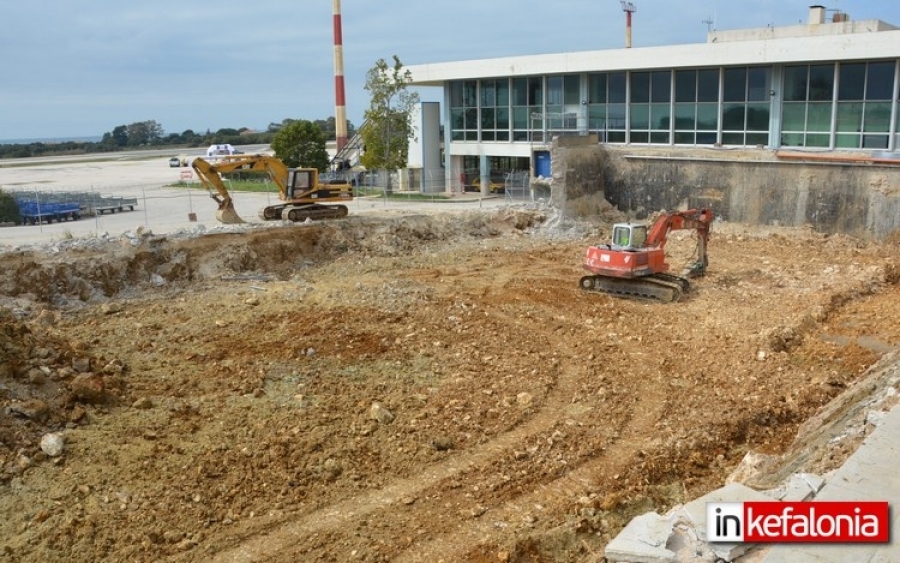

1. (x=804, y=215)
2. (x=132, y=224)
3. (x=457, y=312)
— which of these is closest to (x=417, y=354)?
(x=457, y=312)

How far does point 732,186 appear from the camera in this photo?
26.7m

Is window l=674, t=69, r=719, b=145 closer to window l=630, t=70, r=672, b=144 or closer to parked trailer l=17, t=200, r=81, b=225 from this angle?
window l=630, t=70, r=672, b=144

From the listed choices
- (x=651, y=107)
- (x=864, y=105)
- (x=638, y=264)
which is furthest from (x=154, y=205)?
(x=864, y=105)

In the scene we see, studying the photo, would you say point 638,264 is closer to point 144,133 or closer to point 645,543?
point 645,543

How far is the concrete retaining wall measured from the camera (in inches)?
939

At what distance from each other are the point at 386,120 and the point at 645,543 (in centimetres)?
3366

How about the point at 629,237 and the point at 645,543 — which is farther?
the point at 629,237

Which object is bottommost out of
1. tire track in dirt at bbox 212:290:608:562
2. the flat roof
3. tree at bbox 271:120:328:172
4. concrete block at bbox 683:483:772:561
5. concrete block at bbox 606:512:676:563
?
tire track in dirt at bbox 212:290:608:562

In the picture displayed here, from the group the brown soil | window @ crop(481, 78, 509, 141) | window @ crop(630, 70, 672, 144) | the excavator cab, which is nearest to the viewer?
the brown soil

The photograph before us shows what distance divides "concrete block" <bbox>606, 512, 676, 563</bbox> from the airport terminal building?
20.7 metres

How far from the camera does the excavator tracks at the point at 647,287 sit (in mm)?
18016

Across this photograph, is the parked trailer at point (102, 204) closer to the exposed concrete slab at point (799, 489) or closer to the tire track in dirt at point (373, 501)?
the tire track in dirt at point (373, 501)

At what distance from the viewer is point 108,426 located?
1091 cm

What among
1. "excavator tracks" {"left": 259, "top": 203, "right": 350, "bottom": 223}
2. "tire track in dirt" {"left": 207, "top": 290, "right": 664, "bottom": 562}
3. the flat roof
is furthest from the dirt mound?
the flat roof
